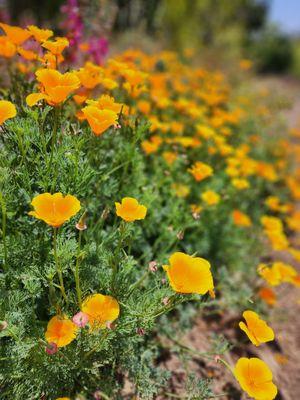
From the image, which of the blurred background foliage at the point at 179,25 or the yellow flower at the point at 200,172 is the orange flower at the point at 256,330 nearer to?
the yellow flower at the point at 200,172

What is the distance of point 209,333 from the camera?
2244mm

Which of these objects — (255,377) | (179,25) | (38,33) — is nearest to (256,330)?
(255,377)

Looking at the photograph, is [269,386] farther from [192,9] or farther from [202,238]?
[192,9]

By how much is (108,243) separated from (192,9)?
38.7 ft

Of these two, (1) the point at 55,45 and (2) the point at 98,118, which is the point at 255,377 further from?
(1) the point at 55,45

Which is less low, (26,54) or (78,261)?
(26,54)

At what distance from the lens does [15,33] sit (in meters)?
1.65

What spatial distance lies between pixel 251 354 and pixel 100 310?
53.6 inches

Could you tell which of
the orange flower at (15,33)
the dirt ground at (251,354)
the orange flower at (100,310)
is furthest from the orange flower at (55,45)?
the dirt ground at (251,354)

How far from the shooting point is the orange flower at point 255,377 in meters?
1.19

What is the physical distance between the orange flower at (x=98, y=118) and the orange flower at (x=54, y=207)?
0.91 feet

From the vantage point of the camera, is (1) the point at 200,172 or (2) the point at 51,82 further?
(1) the point at 200,172

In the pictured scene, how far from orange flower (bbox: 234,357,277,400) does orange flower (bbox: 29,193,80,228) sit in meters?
0.72

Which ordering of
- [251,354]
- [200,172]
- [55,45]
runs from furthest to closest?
[251,354]
[200,172]
[55,45]
